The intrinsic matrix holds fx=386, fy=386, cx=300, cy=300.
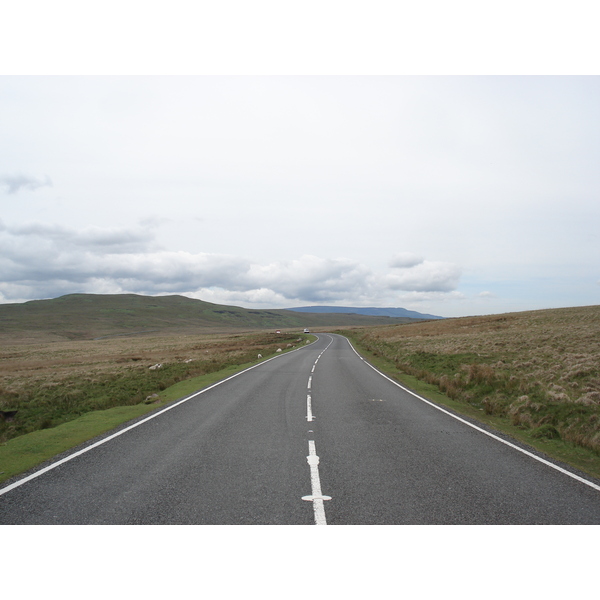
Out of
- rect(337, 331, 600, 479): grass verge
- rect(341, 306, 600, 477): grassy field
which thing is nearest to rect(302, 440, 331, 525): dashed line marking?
rect(337, 331, 600, 479): grass verge

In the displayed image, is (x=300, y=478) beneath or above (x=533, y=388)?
above

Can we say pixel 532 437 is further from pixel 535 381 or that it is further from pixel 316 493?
pixel 316 493

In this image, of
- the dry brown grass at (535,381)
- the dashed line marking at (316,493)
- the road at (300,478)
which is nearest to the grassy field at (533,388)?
the dry brown grass at (535,381)

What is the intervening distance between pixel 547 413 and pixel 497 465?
571cm

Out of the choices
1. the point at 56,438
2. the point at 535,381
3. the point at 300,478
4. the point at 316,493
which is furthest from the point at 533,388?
the point at 56,438

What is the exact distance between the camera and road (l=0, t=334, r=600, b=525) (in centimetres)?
523

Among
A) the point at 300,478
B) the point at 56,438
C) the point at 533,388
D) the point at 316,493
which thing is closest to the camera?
the point at 316,493

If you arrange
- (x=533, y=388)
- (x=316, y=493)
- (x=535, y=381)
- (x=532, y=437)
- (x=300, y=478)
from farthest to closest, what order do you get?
1. (x=535, y=381)
2. (x=533, y=388)
3. (x=532, y=437)
4. (x=300, y=478)
5. (x=316, y=493)

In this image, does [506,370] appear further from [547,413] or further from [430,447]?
[430,447]

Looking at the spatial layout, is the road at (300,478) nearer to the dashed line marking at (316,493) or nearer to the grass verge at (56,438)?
the dashed line marking at (316,493)

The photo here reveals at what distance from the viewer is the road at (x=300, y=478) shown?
206 inches

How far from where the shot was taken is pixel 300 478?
6508 millimetres

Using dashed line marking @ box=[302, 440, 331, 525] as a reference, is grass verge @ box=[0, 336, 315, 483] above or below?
above

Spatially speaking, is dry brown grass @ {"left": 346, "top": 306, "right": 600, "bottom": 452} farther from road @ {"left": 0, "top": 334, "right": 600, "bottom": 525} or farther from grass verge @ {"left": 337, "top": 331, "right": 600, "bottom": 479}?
road @ {"left": 0, "top": 334, "right": 600, "bottom": 525}
